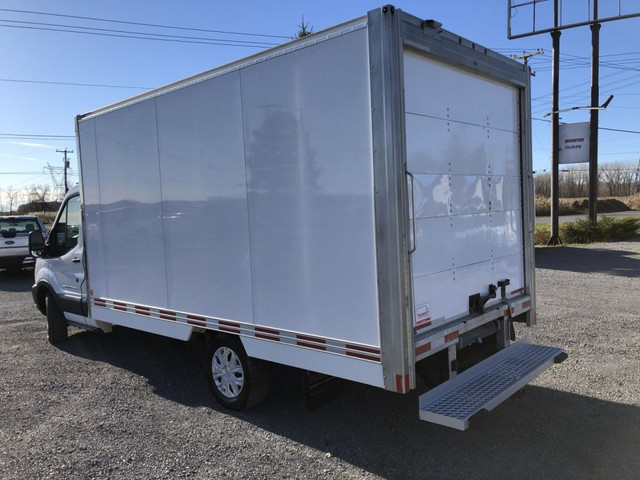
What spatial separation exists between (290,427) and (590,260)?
11.7 meters

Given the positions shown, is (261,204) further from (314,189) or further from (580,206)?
(580,206)

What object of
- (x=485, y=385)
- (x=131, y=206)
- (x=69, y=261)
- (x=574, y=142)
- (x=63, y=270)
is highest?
(x=574, y=142)

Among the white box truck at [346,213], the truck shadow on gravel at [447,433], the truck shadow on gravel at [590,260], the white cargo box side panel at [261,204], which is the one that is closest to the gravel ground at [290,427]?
the truck shadow on gravel at [447,433]

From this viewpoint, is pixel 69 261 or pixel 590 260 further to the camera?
pixel 590 260

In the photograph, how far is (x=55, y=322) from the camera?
6.86 metres

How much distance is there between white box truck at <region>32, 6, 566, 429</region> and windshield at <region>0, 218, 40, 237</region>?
420 inches

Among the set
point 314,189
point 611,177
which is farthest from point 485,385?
point 611,177

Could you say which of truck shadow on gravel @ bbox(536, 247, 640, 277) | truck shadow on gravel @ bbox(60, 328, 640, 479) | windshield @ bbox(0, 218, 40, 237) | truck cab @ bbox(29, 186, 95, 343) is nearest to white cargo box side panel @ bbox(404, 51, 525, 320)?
truck shadow on gravel @ bbox(60, 328, 640, 479)

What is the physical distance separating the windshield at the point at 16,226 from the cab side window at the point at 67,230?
330 inches

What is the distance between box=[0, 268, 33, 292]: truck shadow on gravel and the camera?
12227 mm

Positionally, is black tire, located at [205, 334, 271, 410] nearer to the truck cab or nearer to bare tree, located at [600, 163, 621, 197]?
the truck cab

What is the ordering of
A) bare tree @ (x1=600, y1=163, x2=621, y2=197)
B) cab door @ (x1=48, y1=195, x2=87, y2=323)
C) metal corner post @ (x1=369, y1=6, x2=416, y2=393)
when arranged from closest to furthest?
metal corner post @ (x1=369, y1=6, x2=416, y2=393), cab door @ (x1=48, y1=195, x2=87, y2=323), bare tree @ (x1=600, y1=163, x2=621, y2=197)

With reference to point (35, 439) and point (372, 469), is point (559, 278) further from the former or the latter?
point (35, 439)

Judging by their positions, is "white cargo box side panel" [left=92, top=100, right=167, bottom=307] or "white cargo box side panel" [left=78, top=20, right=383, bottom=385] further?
"white cargo box side panel" [left=92, top=100, right=167, bottom=307]
